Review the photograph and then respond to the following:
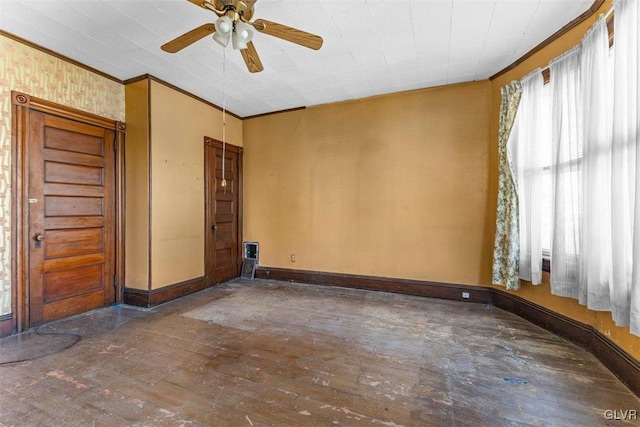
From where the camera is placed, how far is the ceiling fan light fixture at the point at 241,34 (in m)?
1.90

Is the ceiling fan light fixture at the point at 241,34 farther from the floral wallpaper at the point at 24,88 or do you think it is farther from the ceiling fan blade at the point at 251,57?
the floral wallpaper at the point at 24,88

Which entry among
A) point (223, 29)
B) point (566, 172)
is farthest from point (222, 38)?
point (566, 172)

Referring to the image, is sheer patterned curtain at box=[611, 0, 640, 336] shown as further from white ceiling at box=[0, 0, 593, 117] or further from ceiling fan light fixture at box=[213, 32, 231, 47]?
ceiling fan light fixture at box=[213, 32, 231, 47]

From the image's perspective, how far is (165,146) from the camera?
12.5ft

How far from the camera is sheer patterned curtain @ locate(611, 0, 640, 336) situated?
5.89ft

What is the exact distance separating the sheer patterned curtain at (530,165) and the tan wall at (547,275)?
6.7 inches

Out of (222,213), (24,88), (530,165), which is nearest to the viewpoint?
(24,88)

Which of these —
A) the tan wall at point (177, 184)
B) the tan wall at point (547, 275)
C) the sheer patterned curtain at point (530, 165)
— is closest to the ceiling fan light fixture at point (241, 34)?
the tan wall at point (177, 184)

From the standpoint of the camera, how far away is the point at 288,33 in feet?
6.61

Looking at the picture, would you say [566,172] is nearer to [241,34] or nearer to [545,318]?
[545,318]

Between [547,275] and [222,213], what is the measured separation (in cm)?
462

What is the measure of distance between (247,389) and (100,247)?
9.61ft

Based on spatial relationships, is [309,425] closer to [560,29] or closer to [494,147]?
[494,147]

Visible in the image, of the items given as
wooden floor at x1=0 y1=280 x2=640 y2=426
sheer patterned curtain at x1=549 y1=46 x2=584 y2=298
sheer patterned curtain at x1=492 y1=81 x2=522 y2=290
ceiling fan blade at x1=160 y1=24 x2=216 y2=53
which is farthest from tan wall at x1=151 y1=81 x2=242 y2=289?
sheer patterned curtain at x1=549 y1=46 x2=584 y2=298
